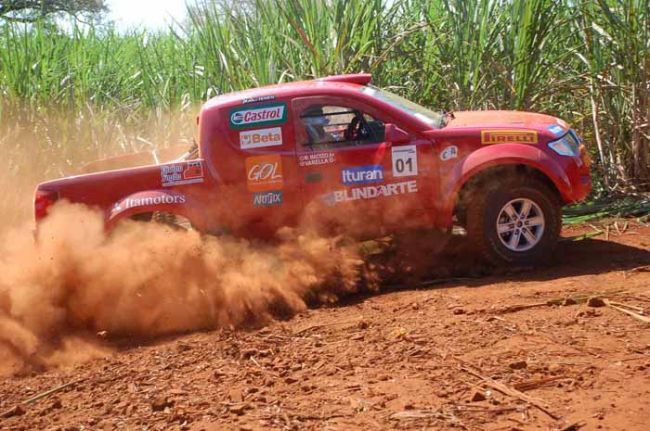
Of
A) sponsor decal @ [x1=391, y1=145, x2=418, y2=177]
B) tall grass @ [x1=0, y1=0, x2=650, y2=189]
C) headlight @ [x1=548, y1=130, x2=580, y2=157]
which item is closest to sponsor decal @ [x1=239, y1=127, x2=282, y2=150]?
sponsor decal @ [x1=391, y1=145, x2=418, y2=177]

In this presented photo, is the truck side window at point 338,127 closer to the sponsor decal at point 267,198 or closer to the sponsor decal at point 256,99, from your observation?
the sponsor decal at point 256,99

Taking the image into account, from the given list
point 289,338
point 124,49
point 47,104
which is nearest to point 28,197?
point 47,104

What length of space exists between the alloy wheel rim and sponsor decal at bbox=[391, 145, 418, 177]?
0.84 metres

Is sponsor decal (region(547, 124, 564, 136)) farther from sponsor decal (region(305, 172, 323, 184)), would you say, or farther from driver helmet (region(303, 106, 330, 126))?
sponsor decal (region(305, 172, 323, 184))

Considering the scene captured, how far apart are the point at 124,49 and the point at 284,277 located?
9.29 m

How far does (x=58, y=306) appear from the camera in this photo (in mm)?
6543

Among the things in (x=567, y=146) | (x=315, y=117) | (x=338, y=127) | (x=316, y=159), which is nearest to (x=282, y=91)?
(x=315, y=117)

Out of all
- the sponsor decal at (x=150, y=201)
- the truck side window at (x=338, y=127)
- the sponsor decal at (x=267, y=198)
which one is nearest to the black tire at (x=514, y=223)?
the truck side window at (x=338, y=127)

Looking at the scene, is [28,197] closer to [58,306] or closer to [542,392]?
[58,306]

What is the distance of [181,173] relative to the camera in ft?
23.2

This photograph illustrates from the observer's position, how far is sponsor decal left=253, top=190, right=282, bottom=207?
7086 mm

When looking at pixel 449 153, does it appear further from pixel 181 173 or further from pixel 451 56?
pixel 451 56

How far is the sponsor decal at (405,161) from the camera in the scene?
7047 millimetres

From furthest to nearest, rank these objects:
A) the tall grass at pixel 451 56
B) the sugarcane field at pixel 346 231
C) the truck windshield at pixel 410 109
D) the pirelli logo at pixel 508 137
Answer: the tall grass at pixel 451 56 → the truck windshield at pixel 410 109 → the pirelli logo at pixel 508 137 → the sugarcane field at pixel 346 231
